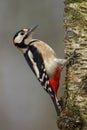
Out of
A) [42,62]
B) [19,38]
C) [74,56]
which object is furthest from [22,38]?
[74,56]

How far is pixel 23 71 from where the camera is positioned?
15641mm

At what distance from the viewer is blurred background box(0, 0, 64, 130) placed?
14539mm

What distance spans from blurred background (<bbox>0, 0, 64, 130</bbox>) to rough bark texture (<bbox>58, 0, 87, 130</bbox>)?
485 centimetres

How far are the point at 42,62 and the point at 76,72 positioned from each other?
36.9 inches

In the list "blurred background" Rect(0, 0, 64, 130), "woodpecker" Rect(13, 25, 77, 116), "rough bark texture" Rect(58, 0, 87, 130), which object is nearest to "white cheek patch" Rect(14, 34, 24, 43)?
"woodpecker" Rect(13, 25, 77, 116)

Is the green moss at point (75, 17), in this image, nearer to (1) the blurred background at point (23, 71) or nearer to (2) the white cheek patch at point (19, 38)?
(2) the white cheek patch at point (19, 38)

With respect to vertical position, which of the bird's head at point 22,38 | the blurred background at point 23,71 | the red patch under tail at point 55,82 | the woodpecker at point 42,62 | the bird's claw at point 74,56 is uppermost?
the bird's claw at point 74,56

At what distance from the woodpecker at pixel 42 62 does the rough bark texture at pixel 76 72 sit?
417mm

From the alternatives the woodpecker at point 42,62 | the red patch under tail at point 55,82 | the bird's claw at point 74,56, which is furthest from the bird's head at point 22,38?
the bird's claw at point 74,56

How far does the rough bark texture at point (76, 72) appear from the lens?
360 inches

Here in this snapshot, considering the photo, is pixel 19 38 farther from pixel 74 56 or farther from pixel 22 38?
pixel 74 56

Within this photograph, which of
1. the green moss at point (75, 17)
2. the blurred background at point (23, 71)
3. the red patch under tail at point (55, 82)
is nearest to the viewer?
the green moss at point (75, 17)

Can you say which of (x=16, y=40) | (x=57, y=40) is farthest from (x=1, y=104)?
(x=16, y=40)

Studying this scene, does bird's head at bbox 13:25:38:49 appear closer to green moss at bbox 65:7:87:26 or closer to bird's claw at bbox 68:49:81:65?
green moss at bbox 65:7:87:26
